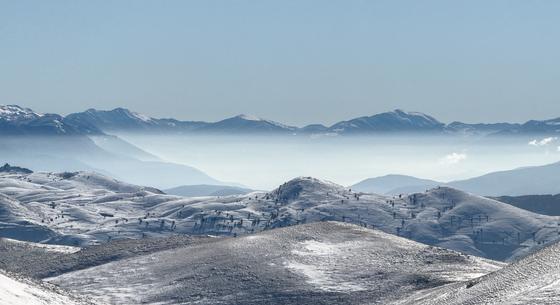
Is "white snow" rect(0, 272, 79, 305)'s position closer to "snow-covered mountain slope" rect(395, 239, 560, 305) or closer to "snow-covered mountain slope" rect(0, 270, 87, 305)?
"snow-covered mountain slope" rect(0, 270, 87, 305)

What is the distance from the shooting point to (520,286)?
316 feet

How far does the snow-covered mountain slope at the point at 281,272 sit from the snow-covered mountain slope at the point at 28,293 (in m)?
40.5

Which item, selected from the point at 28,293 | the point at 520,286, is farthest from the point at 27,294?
the point at 520,286

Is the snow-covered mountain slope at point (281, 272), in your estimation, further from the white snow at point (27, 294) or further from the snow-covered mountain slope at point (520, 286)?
the white snow at point (27, 294)

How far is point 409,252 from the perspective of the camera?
595 ft

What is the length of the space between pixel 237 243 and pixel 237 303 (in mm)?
36472

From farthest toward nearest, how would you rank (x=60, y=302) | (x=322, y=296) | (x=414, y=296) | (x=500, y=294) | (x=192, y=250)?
(x=192, y=250)
(x=322, y=296)
(x=414, y=296)
(x=60, y=302)
(x=500, y=294)

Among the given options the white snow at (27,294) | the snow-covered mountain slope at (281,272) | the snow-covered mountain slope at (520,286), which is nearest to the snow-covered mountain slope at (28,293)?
the white snow at (27,294)

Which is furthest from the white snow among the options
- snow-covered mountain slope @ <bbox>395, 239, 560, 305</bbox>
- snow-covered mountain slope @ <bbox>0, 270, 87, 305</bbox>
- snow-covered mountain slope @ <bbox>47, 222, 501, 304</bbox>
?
snow-covered mountain slope @ <bbox>395, 239, 560, 305</bbox>

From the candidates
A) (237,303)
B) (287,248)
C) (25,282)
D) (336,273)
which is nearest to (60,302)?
(25,282)

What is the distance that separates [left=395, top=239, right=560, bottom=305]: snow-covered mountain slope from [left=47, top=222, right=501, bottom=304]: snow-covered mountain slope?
40.5m

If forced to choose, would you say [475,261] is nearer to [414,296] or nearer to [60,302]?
[414,296]

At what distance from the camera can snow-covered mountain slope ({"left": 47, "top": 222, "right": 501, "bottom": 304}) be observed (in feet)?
518

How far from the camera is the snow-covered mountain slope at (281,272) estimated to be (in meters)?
158
